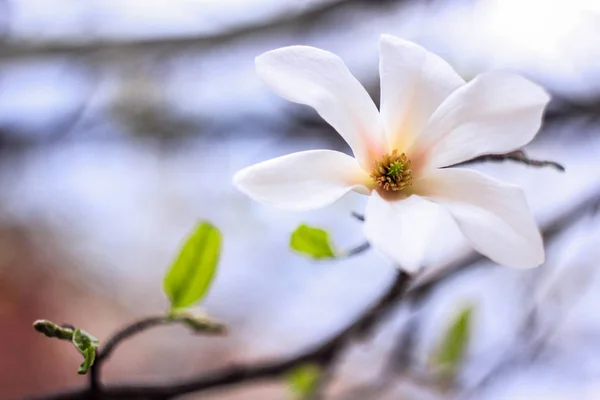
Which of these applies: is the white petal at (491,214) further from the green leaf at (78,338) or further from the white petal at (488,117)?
the green leaf at (78,338)

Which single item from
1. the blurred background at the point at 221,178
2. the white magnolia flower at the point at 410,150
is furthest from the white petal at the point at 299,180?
the blurred background at the point at 221,178

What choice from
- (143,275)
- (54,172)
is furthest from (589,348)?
(54,172)

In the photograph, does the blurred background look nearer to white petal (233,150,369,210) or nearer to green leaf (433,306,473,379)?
green leaf (433,306,473,379)

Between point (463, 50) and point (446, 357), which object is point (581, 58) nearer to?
point (463, 50)

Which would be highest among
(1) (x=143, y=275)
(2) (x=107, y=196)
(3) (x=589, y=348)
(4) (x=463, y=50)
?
(4) (x=463, y=50)

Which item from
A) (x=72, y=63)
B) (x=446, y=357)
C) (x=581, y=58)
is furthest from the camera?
(x=72, y=63)

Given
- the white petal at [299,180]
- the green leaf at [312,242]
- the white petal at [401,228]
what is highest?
the white petal at [299,180]

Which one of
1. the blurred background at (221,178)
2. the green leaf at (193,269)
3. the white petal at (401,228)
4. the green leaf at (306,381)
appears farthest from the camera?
the blurred background at (221,178)
